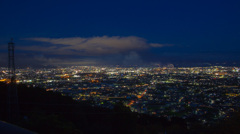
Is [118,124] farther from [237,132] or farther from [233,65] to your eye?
[233,65]

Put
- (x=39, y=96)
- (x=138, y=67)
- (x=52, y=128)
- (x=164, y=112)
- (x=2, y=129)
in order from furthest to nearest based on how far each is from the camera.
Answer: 1. (x=138, y=67)
2. (x=164, y=112)
3. (x=39, y=96)
4. (x=52, y=128)
5. (x=2, y=129)

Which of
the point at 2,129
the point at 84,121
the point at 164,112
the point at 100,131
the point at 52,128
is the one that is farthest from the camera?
the point at 164,112

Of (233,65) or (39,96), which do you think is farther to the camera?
(233,65)

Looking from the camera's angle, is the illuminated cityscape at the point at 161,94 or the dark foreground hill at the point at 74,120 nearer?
the dark foreground hill at the point at 74,120

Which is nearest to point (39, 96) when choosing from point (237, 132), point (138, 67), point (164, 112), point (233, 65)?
point (164, 112)

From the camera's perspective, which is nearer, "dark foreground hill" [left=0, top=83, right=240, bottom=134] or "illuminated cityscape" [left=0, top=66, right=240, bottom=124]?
"dark foreground hill" [left=0, top=83, right=240, bottom=134]

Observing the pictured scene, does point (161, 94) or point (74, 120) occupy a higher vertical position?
point (74, 120)

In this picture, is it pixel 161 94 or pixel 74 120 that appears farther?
pixel 161 94

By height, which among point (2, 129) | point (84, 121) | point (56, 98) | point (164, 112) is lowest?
point (164, 112)
